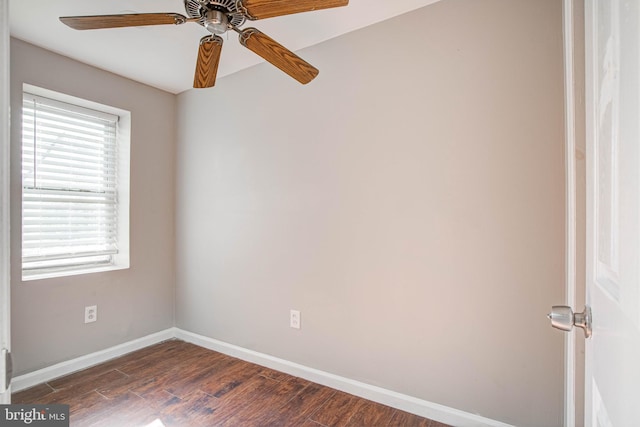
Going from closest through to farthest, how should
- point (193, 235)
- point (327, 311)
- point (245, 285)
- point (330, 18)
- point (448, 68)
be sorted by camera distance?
point (448, 68)
point (330, 18)
point (327, 311)
point (245, 285)
point (193, 235)

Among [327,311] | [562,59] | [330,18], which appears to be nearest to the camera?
[562,59]

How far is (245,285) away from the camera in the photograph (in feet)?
8.18

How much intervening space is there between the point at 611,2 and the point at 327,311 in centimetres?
195

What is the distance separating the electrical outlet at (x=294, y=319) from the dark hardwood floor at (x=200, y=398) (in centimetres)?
37

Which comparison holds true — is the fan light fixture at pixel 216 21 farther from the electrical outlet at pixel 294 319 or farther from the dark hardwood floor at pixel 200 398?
the dark hardwood floor at pixel 200 398

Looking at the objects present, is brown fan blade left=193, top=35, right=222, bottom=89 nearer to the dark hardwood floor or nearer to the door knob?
the door knob

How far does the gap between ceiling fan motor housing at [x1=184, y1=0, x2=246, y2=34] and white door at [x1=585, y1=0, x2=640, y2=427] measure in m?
1.13

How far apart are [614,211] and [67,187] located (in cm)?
316

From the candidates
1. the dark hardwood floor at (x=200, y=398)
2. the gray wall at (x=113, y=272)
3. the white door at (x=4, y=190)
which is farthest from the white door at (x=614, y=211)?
the gray wall at (x=113, y=272)

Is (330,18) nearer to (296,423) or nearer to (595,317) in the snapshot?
(595,317)

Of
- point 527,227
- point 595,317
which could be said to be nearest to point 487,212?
point 527,227

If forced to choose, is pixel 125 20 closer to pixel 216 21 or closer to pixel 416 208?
pixel 216 21

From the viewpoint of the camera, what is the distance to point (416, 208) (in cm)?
176

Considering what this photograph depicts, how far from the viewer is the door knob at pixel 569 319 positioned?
2.03 feet
